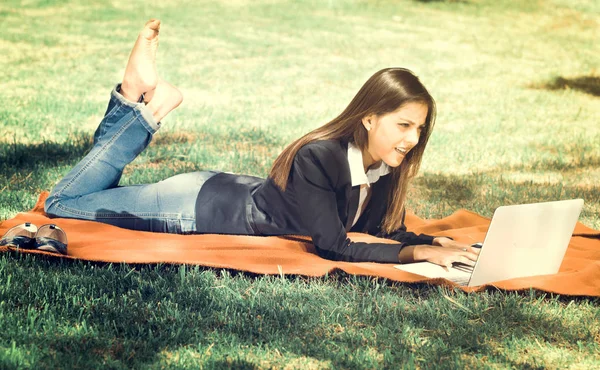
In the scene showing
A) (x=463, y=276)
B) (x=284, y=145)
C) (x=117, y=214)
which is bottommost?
(x=284, y=145)

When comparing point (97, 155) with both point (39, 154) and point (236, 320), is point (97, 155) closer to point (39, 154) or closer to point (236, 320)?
point (236, 320)

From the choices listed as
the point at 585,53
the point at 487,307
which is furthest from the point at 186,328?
the point at 585,53

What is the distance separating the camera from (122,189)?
180 inches

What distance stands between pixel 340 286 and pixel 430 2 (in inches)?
657

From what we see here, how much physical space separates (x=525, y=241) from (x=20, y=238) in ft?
7.91

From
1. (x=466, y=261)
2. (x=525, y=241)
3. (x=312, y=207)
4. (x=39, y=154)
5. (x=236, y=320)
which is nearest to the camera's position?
(x=236, y=320)

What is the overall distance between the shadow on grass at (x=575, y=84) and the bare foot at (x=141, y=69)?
7753 mm

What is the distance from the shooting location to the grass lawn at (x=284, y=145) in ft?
10.5

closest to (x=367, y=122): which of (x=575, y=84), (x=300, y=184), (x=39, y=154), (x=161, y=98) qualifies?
(x=300, y=184)

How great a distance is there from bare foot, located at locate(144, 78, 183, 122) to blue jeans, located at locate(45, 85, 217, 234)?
52 mm

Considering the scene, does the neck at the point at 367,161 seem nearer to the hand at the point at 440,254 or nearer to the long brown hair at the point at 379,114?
the long brown hair at the point at 379,114

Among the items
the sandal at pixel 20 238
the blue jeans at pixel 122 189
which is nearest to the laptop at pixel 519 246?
the blue jeans at pixel 122 189

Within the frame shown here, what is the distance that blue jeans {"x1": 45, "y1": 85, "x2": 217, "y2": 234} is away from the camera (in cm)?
443

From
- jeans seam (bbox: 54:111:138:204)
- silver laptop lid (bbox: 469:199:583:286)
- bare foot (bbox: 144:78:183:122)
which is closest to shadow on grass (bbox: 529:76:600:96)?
silver laptop lid (bbox: 469:199:583:286)
